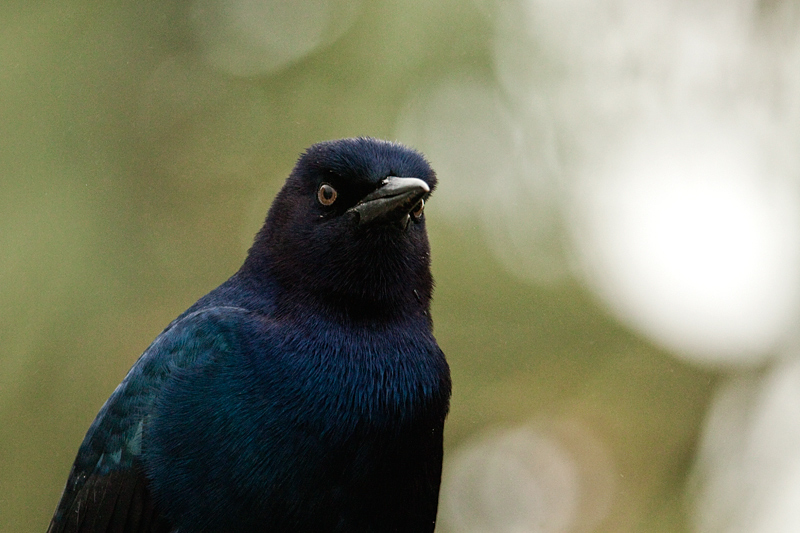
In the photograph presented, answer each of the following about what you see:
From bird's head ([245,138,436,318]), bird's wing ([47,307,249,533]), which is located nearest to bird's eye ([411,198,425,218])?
bird's head ([245,138,436,318])

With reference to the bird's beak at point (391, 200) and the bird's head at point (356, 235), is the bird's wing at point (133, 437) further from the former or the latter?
the bird's beak at point (391, 200)

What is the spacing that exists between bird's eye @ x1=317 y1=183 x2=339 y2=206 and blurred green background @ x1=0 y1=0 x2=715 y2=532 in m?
1.83

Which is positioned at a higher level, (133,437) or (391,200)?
(391,200)

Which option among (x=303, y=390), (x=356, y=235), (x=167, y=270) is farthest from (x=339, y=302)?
(x=167, y=270)

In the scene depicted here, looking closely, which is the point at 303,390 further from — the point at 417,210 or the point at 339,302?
the point at 417,210

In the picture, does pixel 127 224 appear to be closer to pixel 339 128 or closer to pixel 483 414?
pixel 339 128

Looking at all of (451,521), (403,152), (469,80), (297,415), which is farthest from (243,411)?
(451,521)

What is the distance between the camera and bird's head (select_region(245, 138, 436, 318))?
3748 millimetres

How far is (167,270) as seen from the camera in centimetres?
579

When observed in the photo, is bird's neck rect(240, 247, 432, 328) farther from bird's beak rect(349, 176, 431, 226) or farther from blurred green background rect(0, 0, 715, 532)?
blurred green background rect(0, 0, 715, 532)

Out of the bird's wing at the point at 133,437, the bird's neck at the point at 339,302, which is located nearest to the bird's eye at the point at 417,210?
the bird's neck at the point at 339,302

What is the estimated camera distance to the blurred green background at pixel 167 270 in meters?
5.34

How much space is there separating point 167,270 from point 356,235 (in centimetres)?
233

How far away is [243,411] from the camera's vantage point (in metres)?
3.45
